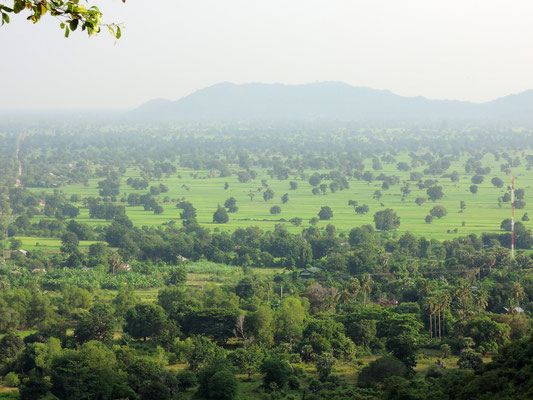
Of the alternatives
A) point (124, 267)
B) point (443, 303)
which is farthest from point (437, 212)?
point (443, 303)

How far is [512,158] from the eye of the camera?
131 metres

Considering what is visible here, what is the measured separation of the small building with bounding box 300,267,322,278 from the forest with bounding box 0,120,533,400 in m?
0.13

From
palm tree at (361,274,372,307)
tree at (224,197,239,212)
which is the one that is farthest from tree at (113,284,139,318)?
tree at (224,197,239,212)

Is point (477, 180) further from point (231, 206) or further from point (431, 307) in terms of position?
point (431, 307)

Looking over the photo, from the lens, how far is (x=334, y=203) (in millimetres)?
82562

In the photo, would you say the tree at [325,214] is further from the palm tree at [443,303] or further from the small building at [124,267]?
the palm tree at [443,303]

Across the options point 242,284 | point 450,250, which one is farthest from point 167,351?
point 450,250

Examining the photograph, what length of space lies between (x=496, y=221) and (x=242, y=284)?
3646 centimetres

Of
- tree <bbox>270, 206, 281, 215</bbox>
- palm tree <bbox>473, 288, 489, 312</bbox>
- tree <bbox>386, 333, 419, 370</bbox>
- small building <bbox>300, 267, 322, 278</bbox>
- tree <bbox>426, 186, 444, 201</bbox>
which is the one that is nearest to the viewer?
tree <bbox>386, 333, 419, 370</bbox>

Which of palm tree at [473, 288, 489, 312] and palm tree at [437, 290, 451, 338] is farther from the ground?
palm tree at [437, 290, 451, 338]

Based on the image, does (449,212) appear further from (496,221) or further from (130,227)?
(130,227)

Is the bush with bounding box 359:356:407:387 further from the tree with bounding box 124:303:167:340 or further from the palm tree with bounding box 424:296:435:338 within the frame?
the tree with bounding box 124:303:167:340

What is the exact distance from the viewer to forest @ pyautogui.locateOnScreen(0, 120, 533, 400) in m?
25.3

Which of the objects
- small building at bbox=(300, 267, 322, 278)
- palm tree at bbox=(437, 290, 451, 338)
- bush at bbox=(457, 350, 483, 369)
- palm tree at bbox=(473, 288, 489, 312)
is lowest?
bush at bbox=(457, 350, 483, 369)
